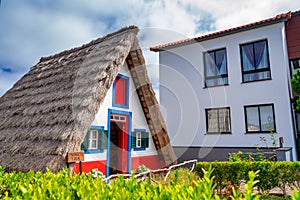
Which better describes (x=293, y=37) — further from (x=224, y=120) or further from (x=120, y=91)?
(x=120, y=91)

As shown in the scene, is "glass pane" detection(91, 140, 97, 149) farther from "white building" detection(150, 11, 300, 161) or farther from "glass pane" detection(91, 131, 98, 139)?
"white building" detection(150, 11, 300, 161)

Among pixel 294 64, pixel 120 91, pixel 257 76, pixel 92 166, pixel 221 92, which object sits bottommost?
pixel 92 166

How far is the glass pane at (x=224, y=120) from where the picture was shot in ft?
46.7

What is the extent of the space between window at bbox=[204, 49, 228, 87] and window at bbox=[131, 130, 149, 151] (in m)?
7.12

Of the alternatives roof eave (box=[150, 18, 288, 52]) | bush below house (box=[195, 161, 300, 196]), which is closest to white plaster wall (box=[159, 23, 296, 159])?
roof eave (box=[150, 18, 288, 52])

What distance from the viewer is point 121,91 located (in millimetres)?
9133

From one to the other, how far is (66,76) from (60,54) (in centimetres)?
355

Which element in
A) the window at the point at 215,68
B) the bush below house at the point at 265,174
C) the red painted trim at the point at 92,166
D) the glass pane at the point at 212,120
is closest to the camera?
the bush below house at the point at 265,174

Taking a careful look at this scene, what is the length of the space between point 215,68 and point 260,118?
166 inches

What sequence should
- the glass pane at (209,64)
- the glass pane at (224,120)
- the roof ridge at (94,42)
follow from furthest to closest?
the glass pane at (209,64), the glass pane at (224,120), the roof ridge at (94,42)

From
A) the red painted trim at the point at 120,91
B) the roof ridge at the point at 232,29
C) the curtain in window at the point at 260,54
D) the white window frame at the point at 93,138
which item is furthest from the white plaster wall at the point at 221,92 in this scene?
the white window frame at the point at 93,138

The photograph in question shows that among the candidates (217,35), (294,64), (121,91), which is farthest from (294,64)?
(121,91)

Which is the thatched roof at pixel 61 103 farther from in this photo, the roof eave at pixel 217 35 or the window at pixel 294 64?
the window at pixel 294 64

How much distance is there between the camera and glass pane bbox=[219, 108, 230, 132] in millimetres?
14227
